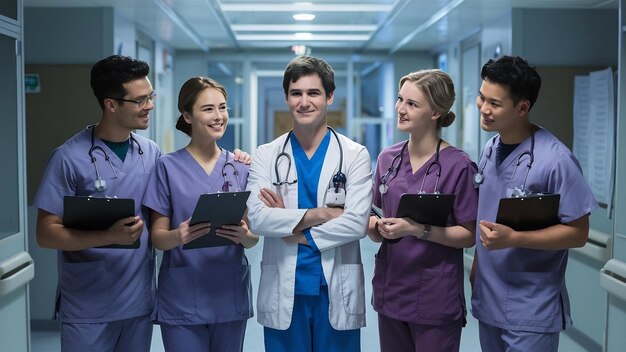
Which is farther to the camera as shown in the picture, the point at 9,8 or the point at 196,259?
the point at 9,8

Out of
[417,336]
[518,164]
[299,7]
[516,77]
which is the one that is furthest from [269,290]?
[299,7]

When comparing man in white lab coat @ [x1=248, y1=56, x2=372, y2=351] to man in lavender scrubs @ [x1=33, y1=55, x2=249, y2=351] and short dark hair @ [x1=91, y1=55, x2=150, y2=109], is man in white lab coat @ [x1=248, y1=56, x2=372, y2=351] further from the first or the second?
short dark hair @ [x1=91, y1=55, x2=150, y2=109]

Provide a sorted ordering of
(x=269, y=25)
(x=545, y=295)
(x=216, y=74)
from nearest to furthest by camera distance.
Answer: (x=545, y=295) < (x=269, y=25) < (x=216, y=74)

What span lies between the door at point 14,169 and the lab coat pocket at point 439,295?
1.55m

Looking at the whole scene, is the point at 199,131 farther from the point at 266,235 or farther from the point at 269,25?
the point at 269,25

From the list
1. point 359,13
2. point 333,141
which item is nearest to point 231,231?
point 333,141

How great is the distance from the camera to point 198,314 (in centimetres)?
211

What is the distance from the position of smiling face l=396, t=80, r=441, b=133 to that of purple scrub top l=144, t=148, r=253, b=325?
62cm

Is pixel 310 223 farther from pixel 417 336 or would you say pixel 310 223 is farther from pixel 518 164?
pixel 518 164

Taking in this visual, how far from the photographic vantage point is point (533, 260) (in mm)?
2020

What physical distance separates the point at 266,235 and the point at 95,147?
65 centimetres

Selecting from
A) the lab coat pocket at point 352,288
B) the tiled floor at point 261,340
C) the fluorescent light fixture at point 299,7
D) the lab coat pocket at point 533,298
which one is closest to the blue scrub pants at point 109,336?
the lab coat pocket at point 352,288

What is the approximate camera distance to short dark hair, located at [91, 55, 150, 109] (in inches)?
85.8

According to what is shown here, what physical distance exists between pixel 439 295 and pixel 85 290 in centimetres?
112
